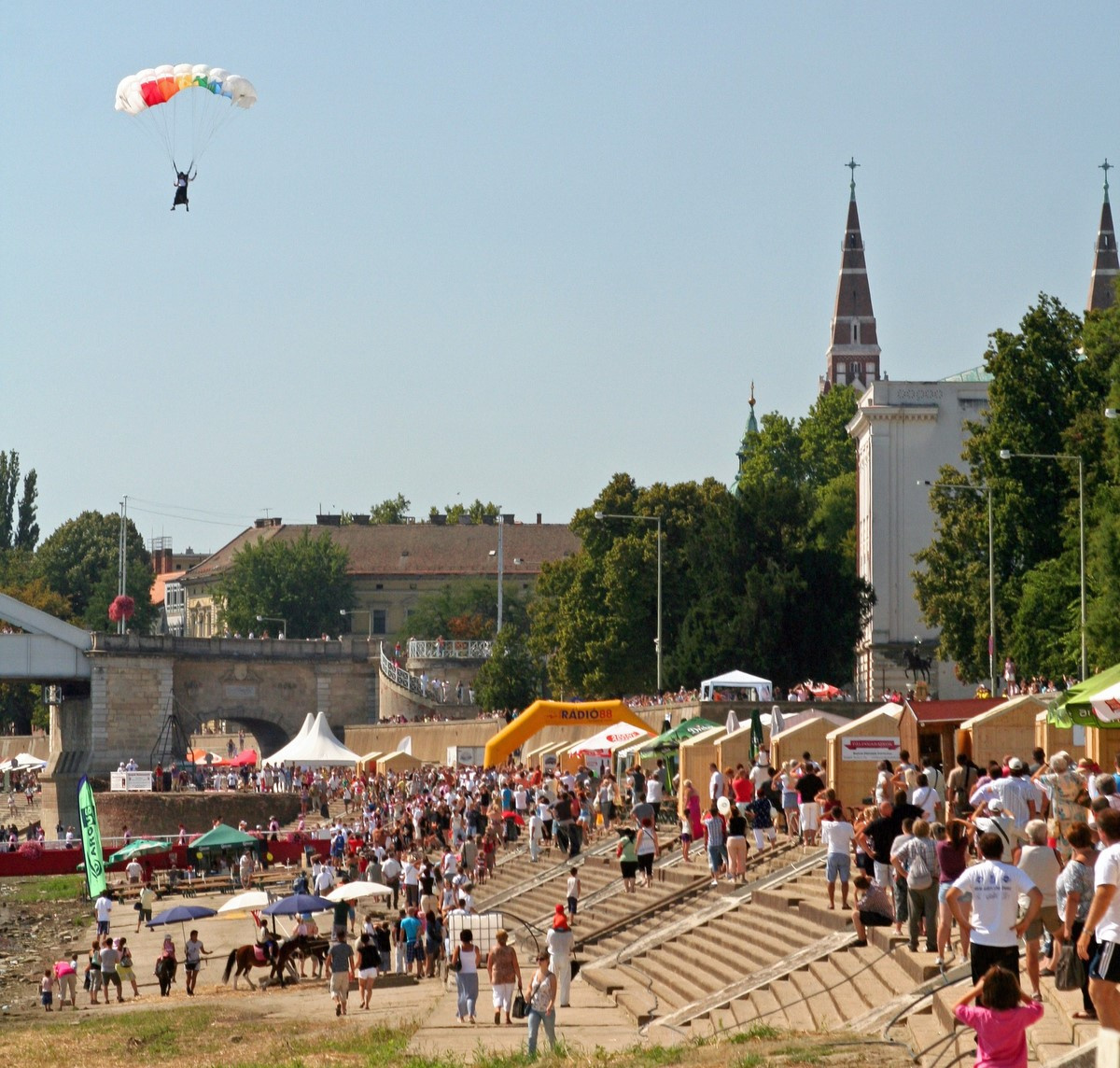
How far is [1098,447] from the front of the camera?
166 ft

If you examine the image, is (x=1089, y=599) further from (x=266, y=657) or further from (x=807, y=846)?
A: (x=266, y=657)

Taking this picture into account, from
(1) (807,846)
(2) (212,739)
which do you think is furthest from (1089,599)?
(2) (212,739)

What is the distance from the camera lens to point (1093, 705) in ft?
72.2

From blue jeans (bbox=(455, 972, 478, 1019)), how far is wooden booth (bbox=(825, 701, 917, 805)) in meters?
8.57

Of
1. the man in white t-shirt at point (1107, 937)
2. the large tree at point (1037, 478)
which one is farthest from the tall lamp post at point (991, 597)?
the man in white t-shirt at point (1107, 937)

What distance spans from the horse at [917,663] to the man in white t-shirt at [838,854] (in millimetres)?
46769

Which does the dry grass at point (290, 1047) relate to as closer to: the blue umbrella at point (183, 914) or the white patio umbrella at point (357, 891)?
the blue umbrella at point (183, 914)

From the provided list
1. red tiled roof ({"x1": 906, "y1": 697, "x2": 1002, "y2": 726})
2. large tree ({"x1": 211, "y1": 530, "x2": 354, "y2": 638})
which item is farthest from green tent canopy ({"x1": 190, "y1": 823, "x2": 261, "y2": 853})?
large tree ({"x1": 211, "y1": 530, "x2": 354, "y2": 638})

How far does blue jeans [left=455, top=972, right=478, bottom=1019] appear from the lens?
23688 mm

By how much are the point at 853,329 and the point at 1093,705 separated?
13312 cm

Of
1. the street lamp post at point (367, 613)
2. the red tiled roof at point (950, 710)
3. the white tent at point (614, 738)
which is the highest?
the street lamp post at point (367, 613)

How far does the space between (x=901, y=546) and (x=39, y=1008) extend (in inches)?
2020

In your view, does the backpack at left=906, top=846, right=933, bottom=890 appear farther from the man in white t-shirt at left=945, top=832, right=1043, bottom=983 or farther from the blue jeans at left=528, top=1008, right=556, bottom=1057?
the man in white t-shirt at left=945, top=832, right=1043, bottom=983

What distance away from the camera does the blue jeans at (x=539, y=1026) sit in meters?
19.7
